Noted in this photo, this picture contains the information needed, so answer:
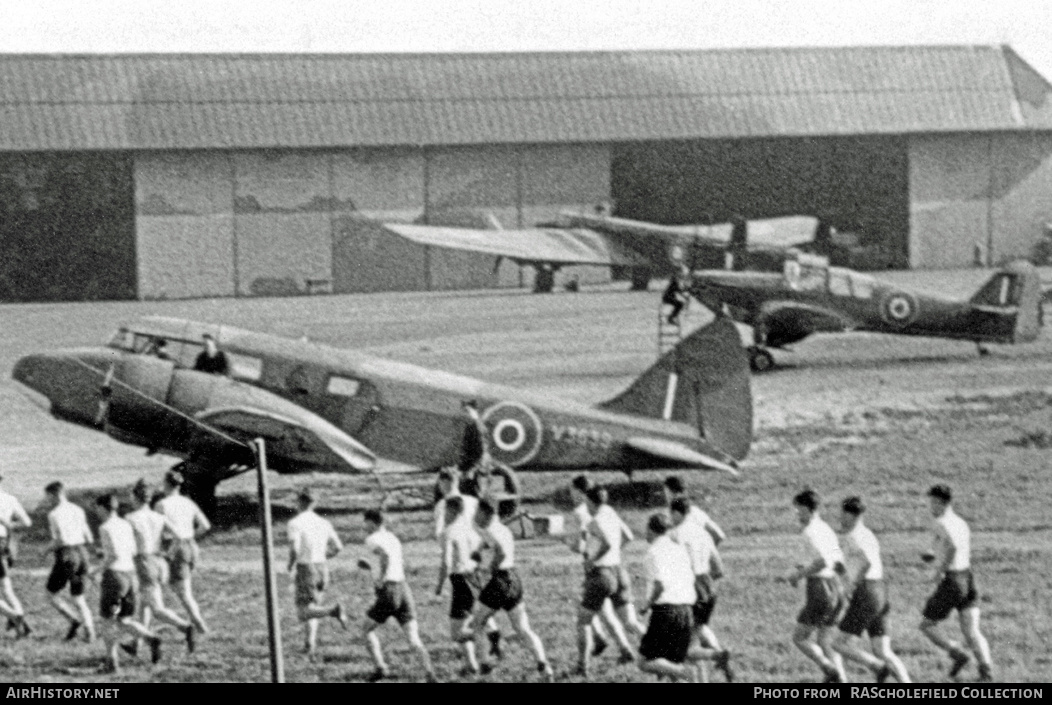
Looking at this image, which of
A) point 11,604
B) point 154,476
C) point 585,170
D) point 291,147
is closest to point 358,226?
point 291,147

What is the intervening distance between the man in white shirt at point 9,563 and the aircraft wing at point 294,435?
458 centimetres

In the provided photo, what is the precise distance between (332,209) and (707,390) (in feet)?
87.6

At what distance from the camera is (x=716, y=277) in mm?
33812

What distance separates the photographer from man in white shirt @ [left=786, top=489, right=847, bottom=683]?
13.2m

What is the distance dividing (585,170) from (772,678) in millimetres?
37079

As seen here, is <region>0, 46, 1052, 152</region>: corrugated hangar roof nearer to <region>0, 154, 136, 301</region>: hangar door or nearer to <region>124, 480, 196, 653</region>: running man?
<region>0, 154, 136, 301</region>: hangar door

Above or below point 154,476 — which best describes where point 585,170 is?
above

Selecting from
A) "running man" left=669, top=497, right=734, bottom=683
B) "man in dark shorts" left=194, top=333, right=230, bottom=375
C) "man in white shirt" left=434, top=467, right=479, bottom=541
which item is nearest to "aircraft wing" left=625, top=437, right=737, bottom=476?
"man in white shirt" left=434, top=467, right=479, bottom=541

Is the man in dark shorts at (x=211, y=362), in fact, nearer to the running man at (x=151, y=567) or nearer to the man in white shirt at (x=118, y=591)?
the running man at (x=151, y=567)

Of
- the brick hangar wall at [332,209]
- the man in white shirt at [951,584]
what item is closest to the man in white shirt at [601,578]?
the man in white shirt at [951,584]

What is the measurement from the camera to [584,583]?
47.1 feet

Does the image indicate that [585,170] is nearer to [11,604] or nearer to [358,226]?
[358,226]

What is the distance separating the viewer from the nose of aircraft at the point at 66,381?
68.2 ft

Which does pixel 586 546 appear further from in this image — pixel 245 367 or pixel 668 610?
pixel 245 367
